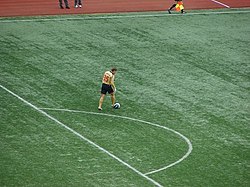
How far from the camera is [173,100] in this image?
36469 millimetres

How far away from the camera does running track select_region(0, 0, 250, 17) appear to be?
53.0 m

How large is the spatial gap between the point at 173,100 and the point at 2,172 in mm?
11286

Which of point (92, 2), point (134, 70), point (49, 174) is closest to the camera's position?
point (49, 174)

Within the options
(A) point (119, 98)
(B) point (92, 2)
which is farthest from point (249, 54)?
(B) point (92, 2)

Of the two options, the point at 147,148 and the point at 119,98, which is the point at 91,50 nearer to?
the point at 119,98

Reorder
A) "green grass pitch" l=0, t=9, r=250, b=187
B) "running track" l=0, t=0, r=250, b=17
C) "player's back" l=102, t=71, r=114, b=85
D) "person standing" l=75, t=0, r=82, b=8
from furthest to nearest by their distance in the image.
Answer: "person standing" l=75, t=0, r=82, b=8 < "running track" l=0, t=0, r=250, b=17 < "player's back" l=102, t=71, r=114, b=85 < "green grass pitch" l=0, t=9, r=250, b=187

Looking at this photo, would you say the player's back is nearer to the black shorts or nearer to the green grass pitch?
the black shorts

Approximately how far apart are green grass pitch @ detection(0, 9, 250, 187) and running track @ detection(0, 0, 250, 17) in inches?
82.2

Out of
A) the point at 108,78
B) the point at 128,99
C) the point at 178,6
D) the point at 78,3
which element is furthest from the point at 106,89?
the point at 78,3

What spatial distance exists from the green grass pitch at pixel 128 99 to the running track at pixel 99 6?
82.2 inches

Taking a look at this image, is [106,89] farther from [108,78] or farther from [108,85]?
[108,78]

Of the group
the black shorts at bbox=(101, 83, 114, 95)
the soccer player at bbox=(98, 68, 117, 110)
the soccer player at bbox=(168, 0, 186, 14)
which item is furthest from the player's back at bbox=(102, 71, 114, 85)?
the soccer player at bbox=(168, 0, 186, 14)

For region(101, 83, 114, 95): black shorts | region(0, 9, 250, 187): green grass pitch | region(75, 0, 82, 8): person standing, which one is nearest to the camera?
region(0, 9, 250, 187): green grass pitch

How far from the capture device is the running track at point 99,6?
2085 inches
